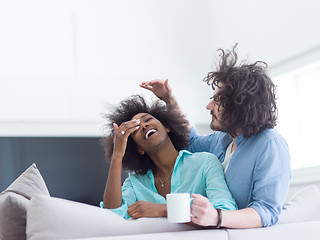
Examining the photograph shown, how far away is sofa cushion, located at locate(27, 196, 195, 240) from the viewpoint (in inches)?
47.3

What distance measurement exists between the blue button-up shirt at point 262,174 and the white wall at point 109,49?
1.96 m

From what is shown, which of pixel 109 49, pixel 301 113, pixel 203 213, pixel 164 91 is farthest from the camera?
pixel 109 49

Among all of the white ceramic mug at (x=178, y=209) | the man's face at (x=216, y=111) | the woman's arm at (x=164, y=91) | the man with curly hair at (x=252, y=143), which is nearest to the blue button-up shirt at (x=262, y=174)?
the man with curly hair at (x=252, y=143)

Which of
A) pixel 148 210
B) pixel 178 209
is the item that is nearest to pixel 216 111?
pixel 148 210

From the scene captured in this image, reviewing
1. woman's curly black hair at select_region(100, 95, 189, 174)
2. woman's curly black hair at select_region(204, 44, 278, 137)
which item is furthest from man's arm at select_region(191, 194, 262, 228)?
woman's curly black hair at select_region(100, 95, 189, 174)

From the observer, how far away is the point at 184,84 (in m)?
4.45

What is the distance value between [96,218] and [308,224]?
68cm

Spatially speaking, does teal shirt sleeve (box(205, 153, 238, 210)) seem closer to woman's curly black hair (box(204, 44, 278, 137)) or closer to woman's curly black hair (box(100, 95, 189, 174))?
woman's curly black hair (box(204, 44, 278, 137))

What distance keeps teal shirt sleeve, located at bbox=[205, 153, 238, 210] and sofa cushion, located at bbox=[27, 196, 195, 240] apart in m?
0.39

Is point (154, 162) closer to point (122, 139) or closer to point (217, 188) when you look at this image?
point (122, 139)

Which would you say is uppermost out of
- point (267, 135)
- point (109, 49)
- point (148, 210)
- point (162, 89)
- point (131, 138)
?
point (109, 49)

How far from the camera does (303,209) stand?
1.64 meters

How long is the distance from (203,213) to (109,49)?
318 centimetres

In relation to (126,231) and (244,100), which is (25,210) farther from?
(244,100)
